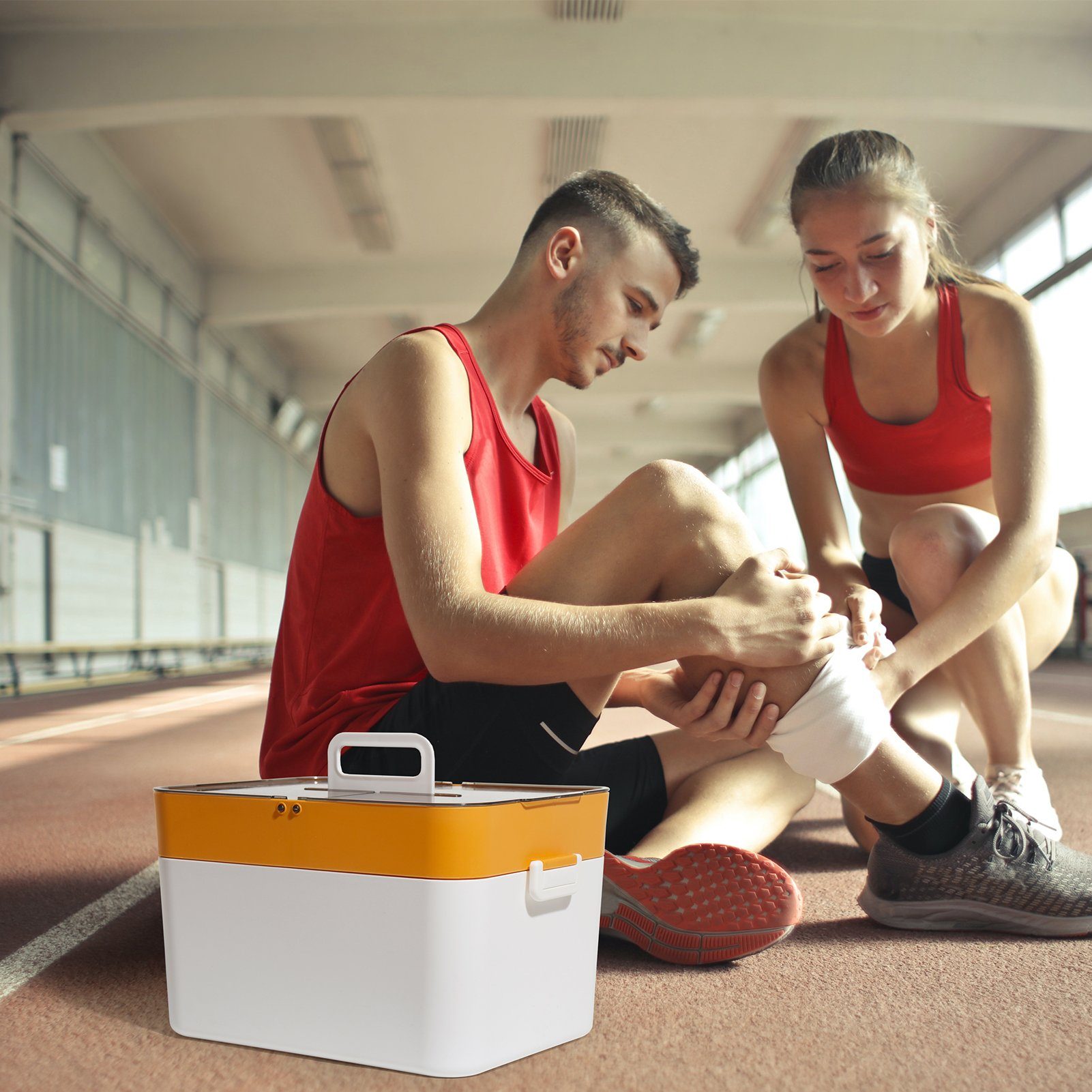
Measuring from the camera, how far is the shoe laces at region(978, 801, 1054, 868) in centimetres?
150

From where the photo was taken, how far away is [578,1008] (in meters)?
1.17

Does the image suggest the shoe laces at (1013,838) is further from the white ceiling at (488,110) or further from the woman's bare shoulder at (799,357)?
the white ceiling at (488,110)

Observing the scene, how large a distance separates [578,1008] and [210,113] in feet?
26.8

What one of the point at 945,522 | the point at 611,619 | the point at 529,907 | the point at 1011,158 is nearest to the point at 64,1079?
the point at 529,907

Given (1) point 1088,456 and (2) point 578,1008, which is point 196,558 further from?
(2) point 578,1008

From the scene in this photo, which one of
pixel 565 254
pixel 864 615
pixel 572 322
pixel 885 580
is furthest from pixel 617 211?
pixel 885 580

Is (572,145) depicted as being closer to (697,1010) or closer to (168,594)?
(168,594)

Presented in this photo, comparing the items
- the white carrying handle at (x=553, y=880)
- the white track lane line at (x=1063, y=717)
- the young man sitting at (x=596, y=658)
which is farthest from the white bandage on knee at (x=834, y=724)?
the white track lane line at (x=1063, y=717)

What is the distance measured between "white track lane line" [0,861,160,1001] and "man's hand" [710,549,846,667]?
104cm

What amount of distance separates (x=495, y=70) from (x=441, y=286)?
15.2 ft

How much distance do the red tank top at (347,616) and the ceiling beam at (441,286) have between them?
35.7 ft

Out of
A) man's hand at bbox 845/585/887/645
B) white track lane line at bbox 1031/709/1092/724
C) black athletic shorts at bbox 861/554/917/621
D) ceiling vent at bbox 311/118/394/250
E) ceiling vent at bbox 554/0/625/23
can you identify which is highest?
ceiling vent at bbox 554/0/625/23

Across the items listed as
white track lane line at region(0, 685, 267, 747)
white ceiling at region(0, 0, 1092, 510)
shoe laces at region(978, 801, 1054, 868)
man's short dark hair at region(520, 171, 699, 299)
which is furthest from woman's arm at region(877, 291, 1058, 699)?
white ceiling at region(0, 0, 1092, 510)

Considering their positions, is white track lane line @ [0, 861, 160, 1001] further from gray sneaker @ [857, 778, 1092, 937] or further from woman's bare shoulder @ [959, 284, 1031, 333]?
woman's bare shoulder @ [959, 284, 1031, 333]
